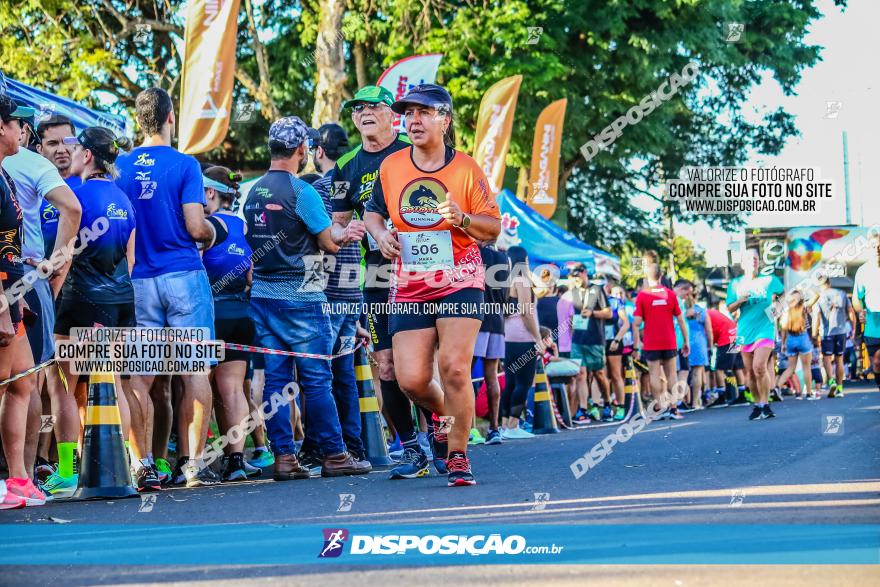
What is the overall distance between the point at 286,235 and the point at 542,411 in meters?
7.08

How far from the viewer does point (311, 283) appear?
9.32 m

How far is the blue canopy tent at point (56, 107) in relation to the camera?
12.4m

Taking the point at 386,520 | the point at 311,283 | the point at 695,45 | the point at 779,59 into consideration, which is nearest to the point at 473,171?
the point at 311,283

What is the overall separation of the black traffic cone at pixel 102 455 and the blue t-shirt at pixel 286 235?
168cm

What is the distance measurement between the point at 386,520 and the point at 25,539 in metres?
1.61

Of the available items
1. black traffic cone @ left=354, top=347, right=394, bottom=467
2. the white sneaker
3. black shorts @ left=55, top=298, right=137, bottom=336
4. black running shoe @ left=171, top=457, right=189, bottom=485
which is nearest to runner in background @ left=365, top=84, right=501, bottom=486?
black shorts @ left=55, top=298, right=137, bottom=336

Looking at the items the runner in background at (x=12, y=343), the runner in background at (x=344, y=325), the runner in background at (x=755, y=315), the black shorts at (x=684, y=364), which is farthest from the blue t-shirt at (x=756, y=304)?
the runner in background at (x=12, y=343)

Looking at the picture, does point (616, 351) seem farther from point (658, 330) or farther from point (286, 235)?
point (286, 235)

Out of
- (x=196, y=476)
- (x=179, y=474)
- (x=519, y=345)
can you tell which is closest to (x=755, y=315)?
(x=519, y=345)

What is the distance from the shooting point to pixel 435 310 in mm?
8062

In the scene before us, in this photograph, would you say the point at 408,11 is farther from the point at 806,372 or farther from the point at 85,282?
the point at 85,282

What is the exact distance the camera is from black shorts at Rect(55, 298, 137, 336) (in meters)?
8.45

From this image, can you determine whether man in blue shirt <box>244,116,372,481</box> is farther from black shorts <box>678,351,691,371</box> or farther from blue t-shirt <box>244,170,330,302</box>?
black shorts <box>678,351,691,371</box>

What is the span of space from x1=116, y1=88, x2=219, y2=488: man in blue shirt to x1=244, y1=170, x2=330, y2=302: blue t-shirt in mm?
495
